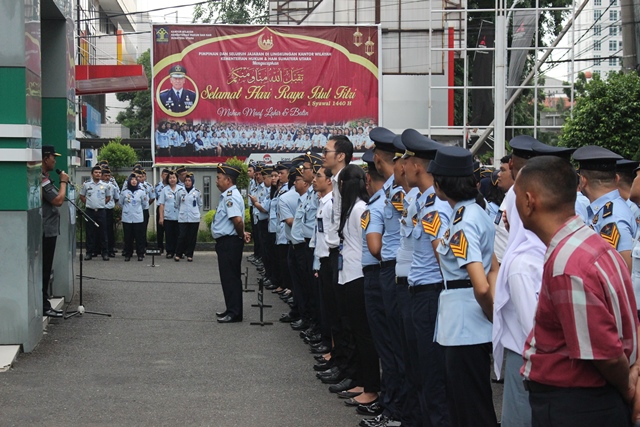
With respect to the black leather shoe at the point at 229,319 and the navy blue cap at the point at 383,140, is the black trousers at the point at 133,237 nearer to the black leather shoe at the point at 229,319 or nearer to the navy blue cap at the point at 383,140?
the black leather shoe at the point at 229,319

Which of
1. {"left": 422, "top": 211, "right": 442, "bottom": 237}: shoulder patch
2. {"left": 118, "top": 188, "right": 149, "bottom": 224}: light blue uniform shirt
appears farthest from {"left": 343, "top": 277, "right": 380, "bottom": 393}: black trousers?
{"left": 118, "top": 188, "right": 149, "bottom": 224}: light blue uniform shirt

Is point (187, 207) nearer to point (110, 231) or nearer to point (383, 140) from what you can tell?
point (110, 231)

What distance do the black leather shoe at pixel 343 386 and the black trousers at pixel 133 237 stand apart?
13.8 meters

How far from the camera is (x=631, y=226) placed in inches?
272

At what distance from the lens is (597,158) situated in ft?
23.4

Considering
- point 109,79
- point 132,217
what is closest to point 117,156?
point 109,79

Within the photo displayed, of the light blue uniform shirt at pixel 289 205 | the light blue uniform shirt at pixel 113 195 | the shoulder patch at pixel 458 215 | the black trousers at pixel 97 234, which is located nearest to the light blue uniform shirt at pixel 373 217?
the shoulder patch at pixel 458 215

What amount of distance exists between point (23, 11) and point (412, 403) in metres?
5.88

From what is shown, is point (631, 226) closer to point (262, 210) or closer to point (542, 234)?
point (542, 234)

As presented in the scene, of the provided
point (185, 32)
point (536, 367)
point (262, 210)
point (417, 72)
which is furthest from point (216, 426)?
point (417, 72)

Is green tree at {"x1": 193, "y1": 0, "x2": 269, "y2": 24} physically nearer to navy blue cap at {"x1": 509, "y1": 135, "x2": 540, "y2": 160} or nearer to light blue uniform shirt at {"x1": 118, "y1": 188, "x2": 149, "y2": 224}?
light blue uniform shirt at {"x1": 118, "y1": 188, "x2": 149, "y2": 224}

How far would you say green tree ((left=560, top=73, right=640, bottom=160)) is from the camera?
13289 millimetres

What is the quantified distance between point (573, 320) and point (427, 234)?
2.40 m

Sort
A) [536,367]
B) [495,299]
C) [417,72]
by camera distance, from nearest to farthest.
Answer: [536,367] < [495,299] < [417,72]
